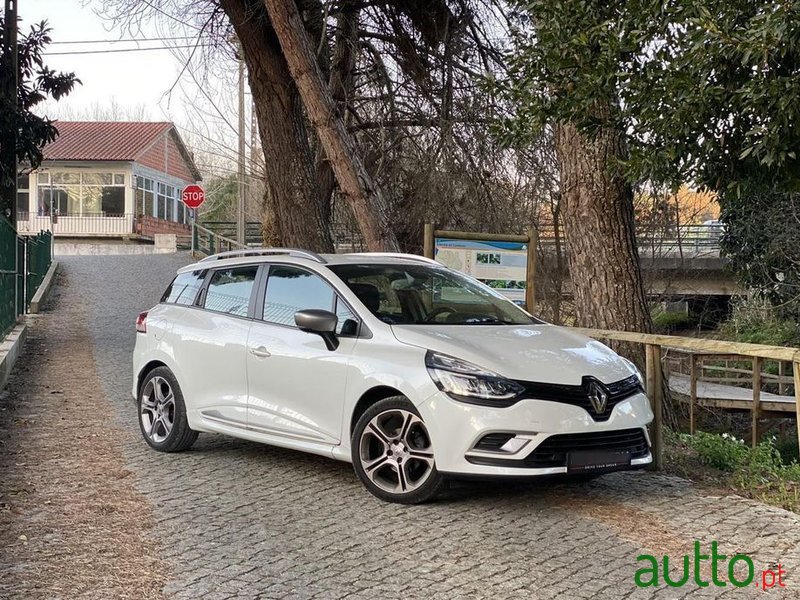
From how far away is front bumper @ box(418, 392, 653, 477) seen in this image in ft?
18.8

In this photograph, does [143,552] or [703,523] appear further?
[703,523]

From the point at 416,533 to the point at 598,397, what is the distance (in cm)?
147

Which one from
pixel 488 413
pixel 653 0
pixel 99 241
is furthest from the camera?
pixel 99 241

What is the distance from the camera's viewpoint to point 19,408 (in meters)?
10.2

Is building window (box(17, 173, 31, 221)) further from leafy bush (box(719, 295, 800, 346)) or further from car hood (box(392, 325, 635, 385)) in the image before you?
car hood (box(392, 325, 635, 385))

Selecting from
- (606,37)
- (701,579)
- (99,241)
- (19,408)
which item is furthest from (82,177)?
(701,579)

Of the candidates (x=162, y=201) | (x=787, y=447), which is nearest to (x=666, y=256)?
(x=787, y=447)

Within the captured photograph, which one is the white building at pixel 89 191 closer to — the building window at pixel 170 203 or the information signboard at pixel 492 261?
the building window at pixel 170 203

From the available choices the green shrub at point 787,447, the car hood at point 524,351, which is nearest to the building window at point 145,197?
the green shrub at point 787,447

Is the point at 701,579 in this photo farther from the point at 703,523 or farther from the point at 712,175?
the point at 712,175

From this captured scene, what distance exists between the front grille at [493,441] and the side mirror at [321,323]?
4.49 ft

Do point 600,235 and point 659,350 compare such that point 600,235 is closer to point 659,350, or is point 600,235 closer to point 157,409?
point 659,350

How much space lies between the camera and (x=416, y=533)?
18.3ft

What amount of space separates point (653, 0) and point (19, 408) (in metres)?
7.60
